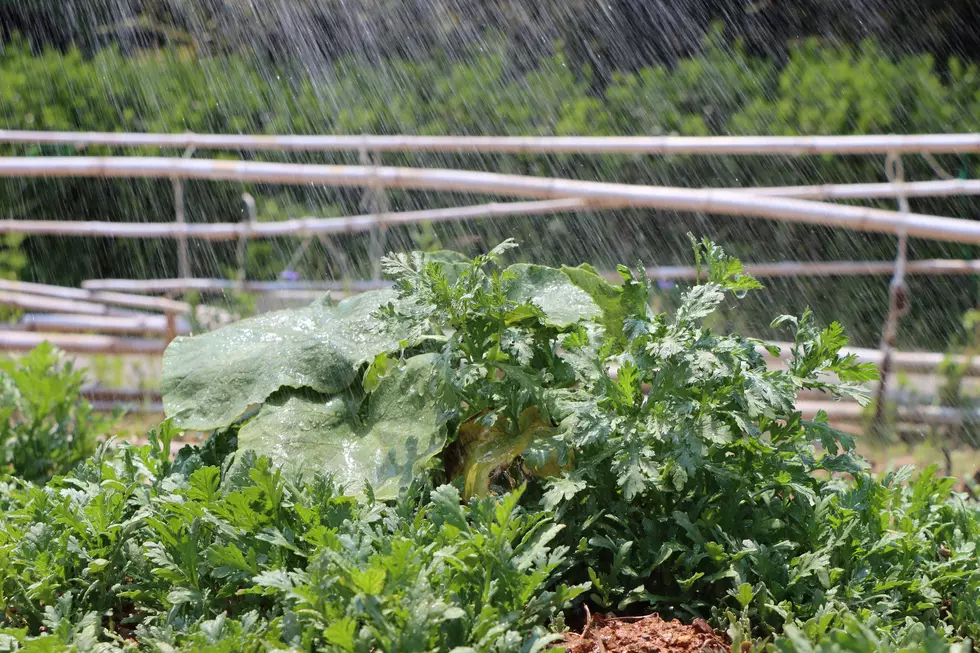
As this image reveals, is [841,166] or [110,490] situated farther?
[841,166]

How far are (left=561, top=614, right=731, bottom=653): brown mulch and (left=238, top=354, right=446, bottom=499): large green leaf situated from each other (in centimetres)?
39

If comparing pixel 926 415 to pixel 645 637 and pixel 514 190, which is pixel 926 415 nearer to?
pixel 514 190

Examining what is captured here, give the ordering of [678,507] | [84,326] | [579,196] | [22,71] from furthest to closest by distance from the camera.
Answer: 1. [22,71]
2. [84,326]
3. [579,196]
4. [678,507]

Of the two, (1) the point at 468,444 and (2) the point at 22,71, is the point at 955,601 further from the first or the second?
(2) the point at 22,71

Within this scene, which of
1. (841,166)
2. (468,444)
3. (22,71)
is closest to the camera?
(468,444)


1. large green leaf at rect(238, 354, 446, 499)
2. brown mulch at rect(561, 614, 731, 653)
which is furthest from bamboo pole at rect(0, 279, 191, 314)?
brown mulch at rect(561, 614, 731, 653)

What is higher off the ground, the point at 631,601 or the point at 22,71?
the point at 22,71

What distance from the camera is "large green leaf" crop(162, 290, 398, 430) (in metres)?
1.80

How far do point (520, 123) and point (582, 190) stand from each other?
5.13 m

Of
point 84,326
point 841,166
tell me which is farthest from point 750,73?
point 84,326

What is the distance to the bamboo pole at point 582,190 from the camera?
3541 mm

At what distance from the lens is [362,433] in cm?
179

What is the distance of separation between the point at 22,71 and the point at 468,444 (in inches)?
379

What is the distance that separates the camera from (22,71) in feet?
31.3
